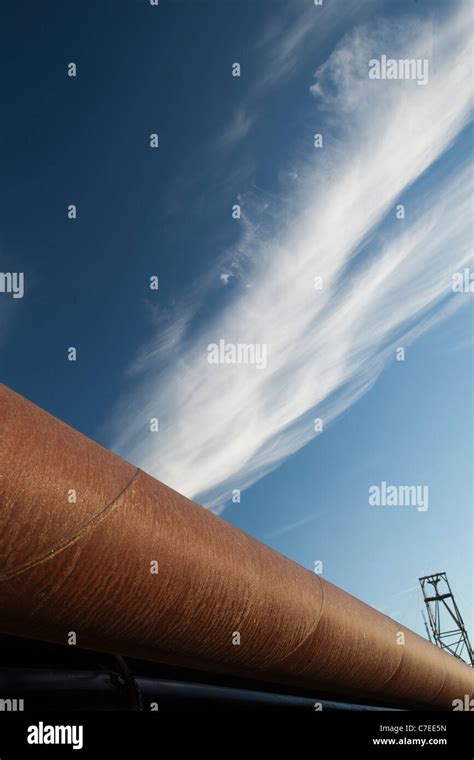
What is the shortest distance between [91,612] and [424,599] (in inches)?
1320

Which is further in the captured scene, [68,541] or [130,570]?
[130,570]

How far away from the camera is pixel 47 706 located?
2.19 meters

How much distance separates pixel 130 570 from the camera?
161cm

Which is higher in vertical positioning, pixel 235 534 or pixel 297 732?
pixel 235 534

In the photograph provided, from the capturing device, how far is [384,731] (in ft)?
9.76

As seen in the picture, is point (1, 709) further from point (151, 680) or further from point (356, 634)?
point (356, 634)

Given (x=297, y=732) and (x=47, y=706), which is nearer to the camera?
(x=47, y=706)

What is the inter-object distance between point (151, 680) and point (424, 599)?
1269 inches

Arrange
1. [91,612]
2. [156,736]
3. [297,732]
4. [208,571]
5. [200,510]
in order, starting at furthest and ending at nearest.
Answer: [297,732] → [156,736] → [200,510] → [208,571] → [91,612]

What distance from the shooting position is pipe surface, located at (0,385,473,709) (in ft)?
4.55

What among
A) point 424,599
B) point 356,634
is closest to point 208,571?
point 356,634

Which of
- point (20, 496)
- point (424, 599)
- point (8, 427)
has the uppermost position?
point (8, 427)

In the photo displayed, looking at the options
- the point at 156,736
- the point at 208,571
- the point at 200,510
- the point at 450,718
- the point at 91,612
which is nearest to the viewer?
the point at 91,612

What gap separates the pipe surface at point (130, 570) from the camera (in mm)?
1386
